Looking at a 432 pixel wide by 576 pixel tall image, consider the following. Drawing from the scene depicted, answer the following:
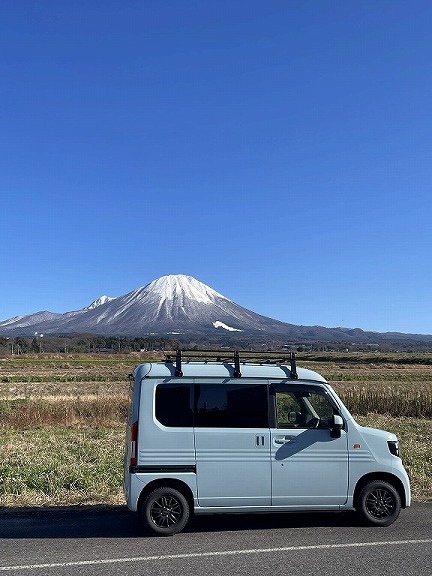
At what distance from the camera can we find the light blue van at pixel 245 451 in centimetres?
748

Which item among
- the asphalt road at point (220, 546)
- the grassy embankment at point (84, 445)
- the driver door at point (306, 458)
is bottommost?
the asphalt road at point (220, 546)

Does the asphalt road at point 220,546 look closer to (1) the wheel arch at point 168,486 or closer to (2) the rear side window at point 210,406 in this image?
(1) the wheel arch at point 168,486

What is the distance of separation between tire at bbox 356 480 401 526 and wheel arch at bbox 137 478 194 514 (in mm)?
2197

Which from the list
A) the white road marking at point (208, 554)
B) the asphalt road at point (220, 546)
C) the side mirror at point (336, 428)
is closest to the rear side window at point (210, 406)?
the side mirror at point (336, 428)

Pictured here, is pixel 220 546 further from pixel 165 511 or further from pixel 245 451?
pixel 245 451

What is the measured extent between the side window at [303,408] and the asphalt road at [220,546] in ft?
4.42

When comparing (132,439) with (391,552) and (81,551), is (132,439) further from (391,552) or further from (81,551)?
(391,552)

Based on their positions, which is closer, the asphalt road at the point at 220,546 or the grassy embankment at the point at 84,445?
the asphalt road at the point at 220,546

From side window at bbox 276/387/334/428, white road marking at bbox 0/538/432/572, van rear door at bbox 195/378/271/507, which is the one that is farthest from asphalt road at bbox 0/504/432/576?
side window at bbox 276/387/334/428

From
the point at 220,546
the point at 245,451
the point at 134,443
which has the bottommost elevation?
the point at 220,546

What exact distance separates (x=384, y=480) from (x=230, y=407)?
230cm

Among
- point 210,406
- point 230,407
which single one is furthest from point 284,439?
point 210,406

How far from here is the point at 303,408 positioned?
806 cm

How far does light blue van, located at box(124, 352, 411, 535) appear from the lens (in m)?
7.48
